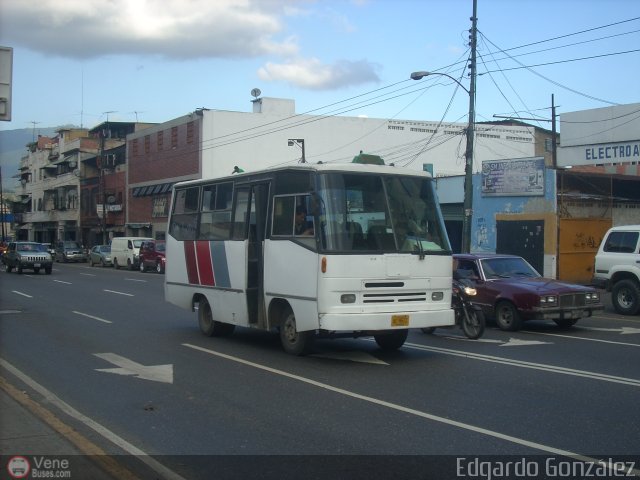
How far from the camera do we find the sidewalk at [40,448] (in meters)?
5.44

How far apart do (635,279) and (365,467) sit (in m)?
13.5

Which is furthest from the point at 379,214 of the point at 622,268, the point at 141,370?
the point at 622,268

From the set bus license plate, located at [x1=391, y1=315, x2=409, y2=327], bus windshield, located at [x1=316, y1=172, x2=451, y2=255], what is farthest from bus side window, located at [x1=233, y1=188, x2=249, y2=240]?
bus license plate, located at [x1=391, y1=315, x2=409, y2=327]

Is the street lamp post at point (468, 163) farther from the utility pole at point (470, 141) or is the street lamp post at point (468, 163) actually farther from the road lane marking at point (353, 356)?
the road lane marking at point (353, 356)

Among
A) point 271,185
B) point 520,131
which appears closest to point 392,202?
point 271,185

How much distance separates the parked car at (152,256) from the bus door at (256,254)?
2867 centimetres

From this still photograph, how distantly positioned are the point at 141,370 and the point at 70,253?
50.6m

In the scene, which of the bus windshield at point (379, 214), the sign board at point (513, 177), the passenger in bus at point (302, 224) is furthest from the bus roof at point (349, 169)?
the sign board at point (513, 177)

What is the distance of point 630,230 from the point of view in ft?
56.6

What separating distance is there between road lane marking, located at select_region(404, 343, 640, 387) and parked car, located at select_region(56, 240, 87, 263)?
49956 millimetres

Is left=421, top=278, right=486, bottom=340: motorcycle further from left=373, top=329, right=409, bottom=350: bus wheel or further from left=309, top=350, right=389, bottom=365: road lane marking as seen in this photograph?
left=309, top=350, right=389, bottom=365: road lane marking

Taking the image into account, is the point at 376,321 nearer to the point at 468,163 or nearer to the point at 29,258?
the point at 468,163

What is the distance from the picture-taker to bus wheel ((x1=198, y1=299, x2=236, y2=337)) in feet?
43.8

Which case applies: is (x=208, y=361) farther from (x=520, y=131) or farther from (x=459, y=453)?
(x=520, y=131)
